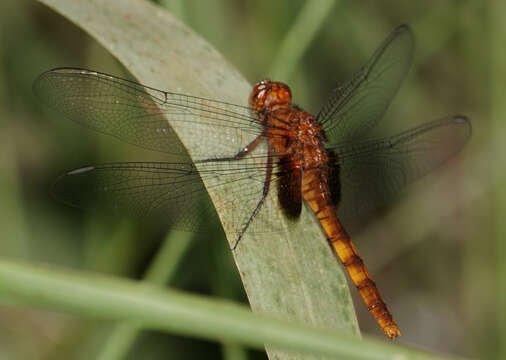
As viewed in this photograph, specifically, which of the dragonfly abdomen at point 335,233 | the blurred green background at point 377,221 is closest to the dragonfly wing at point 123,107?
the dragonfly abdomen at point 335,233

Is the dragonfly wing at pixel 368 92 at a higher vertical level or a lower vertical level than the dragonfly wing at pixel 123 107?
higher

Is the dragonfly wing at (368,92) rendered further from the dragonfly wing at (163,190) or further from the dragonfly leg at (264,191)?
the dragonfly wing at (163,190)

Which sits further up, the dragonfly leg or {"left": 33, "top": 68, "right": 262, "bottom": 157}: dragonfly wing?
{"left": 33, "top": 68, "right": 262, "bottom": 157}: dragonfly wing

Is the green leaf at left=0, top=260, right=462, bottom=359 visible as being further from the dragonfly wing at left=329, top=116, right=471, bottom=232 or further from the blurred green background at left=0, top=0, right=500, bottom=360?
the dragonfly wing at left=329, top=116, right=471, bottom=232

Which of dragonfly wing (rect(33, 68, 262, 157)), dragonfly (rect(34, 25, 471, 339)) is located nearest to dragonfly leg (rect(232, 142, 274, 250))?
dragonfly (rect(34, 25, 471, 339))

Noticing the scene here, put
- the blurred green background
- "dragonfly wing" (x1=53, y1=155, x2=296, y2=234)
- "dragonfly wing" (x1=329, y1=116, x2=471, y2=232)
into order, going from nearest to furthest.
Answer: "dragonfly wing" (x1=53, y1=155, x2=296, y2=234), "dragonfly wing" (x1=329, y1=116, x2=471, y2=232), the blurred green background

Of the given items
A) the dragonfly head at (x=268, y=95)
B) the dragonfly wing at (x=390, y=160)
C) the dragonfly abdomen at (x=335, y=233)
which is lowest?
the dragonfly abdomen at (x=335, y=233)

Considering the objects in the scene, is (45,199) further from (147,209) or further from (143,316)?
(143,316)
